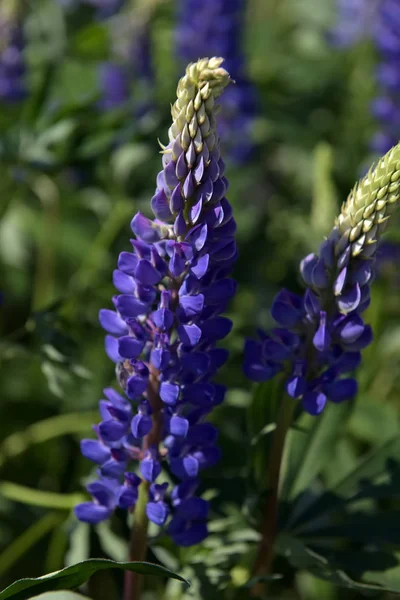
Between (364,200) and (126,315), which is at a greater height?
(364,200)

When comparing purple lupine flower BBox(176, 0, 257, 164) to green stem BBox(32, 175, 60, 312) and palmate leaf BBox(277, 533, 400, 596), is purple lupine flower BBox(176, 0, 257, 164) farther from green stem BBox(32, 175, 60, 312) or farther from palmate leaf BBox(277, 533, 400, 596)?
palmate leaf BBox(277, 533, 400, 596)

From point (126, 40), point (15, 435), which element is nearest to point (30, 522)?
point (15, 435)

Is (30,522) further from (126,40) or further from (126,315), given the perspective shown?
(126,40)

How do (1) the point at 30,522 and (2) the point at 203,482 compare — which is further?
(1) the point at 30,522

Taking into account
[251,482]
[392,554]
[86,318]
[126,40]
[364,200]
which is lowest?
[392,554]

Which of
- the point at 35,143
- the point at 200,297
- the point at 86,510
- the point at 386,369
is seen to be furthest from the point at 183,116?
the point at 386,369

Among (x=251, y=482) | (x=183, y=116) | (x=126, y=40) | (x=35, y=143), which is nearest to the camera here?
(x=183, y=116)

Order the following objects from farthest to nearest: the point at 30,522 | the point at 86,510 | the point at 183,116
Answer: the point at 30,522
the point at 86,510
the point at 183,116
